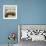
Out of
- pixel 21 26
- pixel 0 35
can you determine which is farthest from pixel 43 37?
pixel 0 35

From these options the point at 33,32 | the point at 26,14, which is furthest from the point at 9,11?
the point at 33,32

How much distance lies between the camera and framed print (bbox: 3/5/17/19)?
453 centimetres

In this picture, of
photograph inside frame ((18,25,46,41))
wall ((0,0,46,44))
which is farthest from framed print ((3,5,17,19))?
photograph inside frame ((18,25,46,41))

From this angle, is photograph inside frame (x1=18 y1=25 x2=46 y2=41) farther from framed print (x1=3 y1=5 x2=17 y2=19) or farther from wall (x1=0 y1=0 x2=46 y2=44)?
framed print (x1=3 y1=5 x2=17 y2=19)

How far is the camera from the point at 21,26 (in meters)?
4.48

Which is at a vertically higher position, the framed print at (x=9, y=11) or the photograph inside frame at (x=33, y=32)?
the framed print at (x=9, y=11)

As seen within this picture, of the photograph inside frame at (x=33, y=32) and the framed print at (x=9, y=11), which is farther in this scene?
the framed print at (x=9, y=11)

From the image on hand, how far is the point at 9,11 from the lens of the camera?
4.54 metres

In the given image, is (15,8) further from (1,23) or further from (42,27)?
(42,27)

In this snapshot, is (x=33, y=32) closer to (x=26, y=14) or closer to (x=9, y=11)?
(x=26, y=14)

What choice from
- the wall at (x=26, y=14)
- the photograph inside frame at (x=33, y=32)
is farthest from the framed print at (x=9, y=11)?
the photograph inside frame at (x=33, y=32)

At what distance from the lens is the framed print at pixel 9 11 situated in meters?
4.53

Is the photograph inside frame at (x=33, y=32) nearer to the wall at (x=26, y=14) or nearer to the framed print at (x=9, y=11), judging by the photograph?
the wall at (x=26, y=14)

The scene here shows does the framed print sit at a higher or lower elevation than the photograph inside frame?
higher
